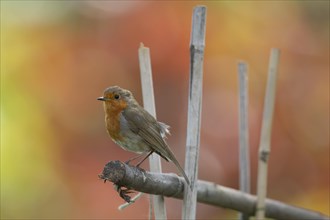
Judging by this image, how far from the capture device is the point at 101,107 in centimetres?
369

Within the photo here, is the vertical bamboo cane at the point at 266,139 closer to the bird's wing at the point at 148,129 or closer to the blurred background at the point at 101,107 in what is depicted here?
the bird's wing at the point at 148,129

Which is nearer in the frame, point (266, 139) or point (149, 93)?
point (149, 93)

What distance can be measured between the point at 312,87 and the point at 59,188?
1305mm

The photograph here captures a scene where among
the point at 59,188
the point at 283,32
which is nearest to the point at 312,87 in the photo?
the point at 283,32

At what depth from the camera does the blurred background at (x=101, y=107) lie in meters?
3.42

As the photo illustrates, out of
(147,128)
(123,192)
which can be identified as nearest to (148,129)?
(147,128)

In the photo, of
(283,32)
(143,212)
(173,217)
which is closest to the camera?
(143,212)

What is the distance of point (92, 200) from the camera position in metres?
3.40

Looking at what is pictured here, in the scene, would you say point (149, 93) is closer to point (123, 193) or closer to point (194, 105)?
point (194, 105)

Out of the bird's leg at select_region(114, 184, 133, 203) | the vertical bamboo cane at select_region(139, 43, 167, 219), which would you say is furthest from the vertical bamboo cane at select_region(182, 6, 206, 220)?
the bird's leg at select_region(114, 184, 133, 203)

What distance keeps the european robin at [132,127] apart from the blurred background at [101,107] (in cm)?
61

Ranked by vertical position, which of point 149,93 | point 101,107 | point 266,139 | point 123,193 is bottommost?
point 123,193

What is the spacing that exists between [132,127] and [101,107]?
40.1 inches

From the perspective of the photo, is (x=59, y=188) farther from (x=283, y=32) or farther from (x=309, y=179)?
(x=283, y=32)
